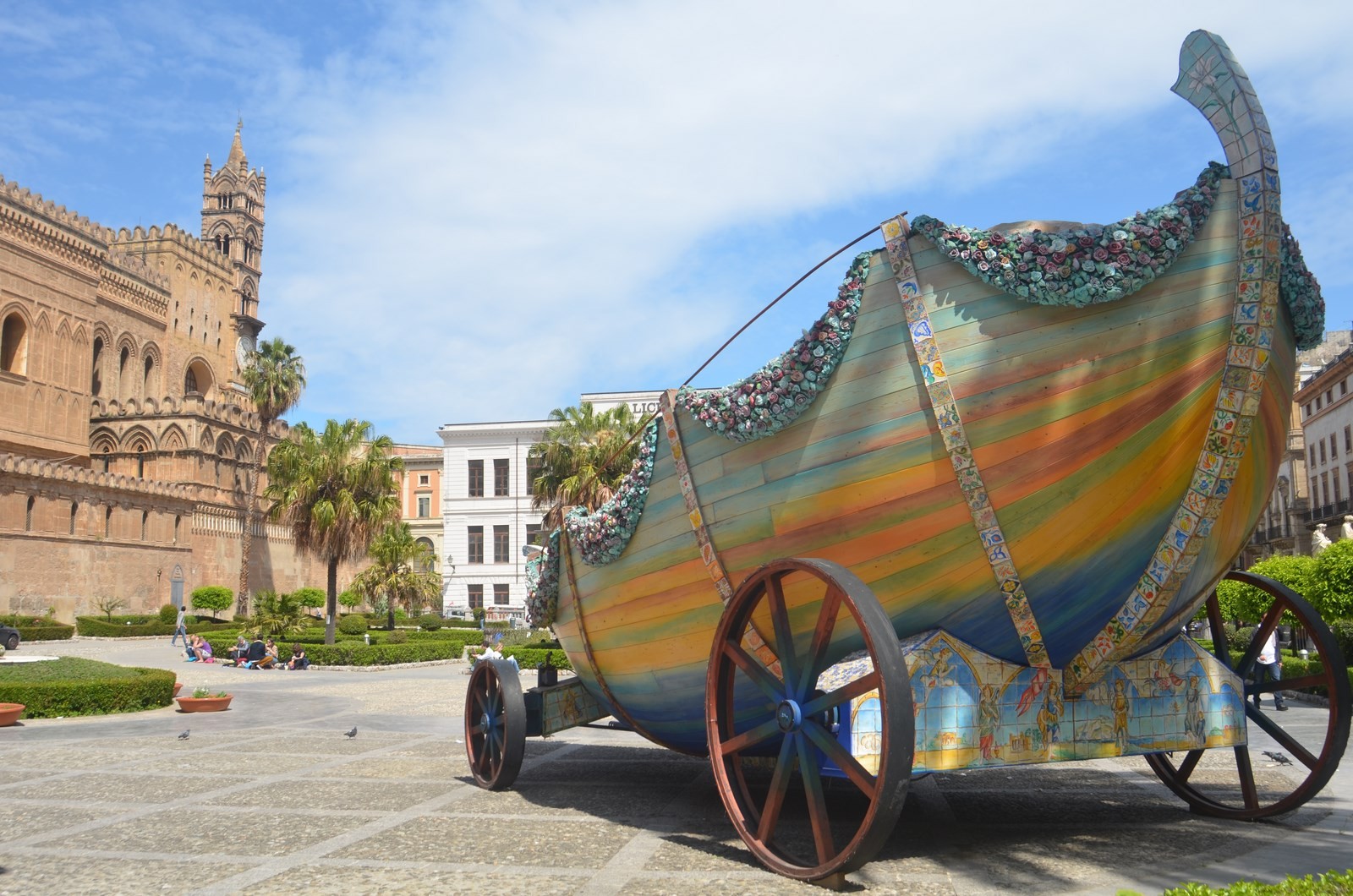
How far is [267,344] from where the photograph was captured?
39.0 meters

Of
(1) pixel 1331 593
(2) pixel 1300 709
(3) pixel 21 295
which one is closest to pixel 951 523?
(2) pixel 1300 709

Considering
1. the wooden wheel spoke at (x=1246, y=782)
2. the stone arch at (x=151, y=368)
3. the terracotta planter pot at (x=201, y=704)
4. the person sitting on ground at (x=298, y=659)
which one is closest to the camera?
the wooden wheel spoke at (x=1246, y=782)

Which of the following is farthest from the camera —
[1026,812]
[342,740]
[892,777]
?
[342,740]

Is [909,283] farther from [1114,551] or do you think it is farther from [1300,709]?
[1300,709]

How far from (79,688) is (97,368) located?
48.3 metres

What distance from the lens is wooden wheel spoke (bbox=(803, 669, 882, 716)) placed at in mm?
4938

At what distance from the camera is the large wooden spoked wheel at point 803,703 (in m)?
4.69

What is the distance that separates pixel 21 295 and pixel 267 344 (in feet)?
60.8

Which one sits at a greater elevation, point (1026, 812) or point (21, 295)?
point (21, 295)

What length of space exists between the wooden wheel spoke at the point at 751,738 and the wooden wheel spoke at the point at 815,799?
0.23m

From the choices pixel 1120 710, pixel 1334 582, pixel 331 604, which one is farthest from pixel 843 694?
pixel 331 604

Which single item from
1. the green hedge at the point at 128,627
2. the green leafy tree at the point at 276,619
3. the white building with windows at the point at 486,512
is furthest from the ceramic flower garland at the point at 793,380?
the white building with windows at the point at 486,512

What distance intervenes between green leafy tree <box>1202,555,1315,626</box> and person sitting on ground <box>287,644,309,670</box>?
2145 centimetres

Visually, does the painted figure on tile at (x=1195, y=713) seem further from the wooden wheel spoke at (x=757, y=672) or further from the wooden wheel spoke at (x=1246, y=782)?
the wooden wheel spoke at (x=757, y=672)
